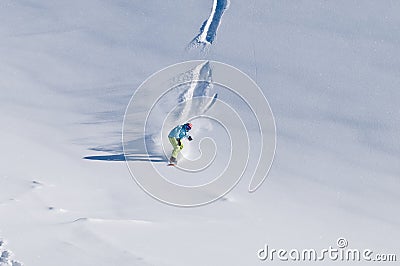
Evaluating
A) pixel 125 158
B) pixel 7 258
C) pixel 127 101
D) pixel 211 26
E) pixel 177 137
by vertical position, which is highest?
pixel 211 26

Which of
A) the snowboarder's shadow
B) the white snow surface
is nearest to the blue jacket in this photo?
the snowboarder's shadow

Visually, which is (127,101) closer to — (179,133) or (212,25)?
(179,133)

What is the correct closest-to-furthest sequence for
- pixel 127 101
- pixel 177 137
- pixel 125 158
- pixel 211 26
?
pixel 125 158 → pixel 177 137 → pixel 127 101 → pixel 211 26

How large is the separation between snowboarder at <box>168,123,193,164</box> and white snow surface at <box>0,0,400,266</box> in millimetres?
970

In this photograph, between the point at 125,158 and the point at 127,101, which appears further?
the point at 127,101

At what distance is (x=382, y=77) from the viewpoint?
1361 cm

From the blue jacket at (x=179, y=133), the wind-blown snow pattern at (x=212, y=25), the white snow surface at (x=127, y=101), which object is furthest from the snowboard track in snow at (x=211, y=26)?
the blue jacket at (x=179, y=133)

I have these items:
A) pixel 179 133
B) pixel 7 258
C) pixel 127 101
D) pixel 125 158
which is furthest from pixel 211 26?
pixel 7 258

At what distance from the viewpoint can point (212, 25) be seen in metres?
15.5

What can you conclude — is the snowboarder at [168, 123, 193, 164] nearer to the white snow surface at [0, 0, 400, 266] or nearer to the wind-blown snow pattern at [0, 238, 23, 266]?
the white snow surface at [0, 0, 400, 266]

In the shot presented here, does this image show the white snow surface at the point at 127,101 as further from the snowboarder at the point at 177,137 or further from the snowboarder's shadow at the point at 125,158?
the snowboarder at the point at 177,137

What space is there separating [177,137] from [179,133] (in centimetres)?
8

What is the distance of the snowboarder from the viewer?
416 inches

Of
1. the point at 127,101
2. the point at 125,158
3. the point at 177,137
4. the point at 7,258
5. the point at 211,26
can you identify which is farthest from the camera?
the point at 211,26
